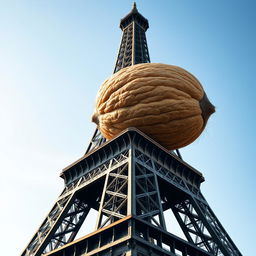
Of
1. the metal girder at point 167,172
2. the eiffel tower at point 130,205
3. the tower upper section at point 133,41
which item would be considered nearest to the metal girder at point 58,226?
the eiffel tower at point 130,205

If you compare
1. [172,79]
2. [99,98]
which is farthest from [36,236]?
[172,79]

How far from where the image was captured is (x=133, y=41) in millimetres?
43156

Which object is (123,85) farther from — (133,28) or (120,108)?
(133,28)

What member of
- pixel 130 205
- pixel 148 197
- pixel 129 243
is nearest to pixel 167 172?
pixel 148 197

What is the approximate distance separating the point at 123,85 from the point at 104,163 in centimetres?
644

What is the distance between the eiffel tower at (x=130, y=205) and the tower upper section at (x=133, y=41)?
1246 cm

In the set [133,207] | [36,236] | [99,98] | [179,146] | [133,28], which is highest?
[133,28]

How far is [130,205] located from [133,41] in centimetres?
2893

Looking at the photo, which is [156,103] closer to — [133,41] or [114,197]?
[114,197]

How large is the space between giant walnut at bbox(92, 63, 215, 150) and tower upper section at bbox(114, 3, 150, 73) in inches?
629

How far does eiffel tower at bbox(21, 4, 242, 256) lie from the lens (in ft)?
54.6

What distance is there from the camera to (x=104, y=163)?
2544 centimetres

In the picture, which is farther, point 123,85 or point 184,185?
point 184,185

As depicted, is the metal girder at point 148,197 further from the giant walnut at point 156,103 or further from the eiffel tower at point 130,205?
the giant walnut at point 156,103
